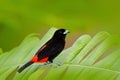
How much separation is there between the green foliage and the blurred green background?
286 mm

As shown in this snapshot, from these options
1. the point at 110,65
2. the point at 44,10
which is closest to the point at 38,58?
the point at 110,65

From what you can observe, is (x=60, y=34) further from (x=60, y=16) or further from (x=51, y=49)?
(x=60, y=16)

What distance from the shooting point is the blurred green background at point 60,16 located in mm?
1285

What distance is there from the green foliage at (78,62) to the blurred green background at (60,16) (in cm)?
29

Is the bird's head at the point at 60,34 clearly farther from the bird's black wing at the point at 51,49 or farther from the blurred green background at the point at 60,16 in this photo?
the blurred green background at the point at 60,16

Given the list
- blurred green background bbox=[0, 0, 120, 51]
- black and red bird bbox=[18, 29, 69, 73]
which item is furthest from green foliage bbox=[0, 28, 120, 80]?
blurred green background bbox=[0, 0, 120, 51]

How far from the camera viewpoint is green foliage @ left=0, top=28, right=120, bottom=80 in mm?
807

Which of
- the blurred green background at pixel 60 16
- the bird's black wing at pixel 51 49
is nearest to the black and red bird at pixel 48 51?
the bird's black wing at pixel 51 49

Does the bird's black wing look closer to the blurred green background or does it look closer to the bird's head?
the bird's head

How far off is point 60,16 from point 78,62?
20.5 inches

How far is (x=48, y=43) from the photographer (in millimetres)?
909

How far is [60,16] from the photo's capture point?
1.37 meters

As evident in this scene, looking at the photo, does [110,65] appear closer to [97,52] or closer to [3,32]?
[97,52]

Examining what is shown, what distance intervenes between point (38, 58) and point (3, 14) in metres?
0.47
